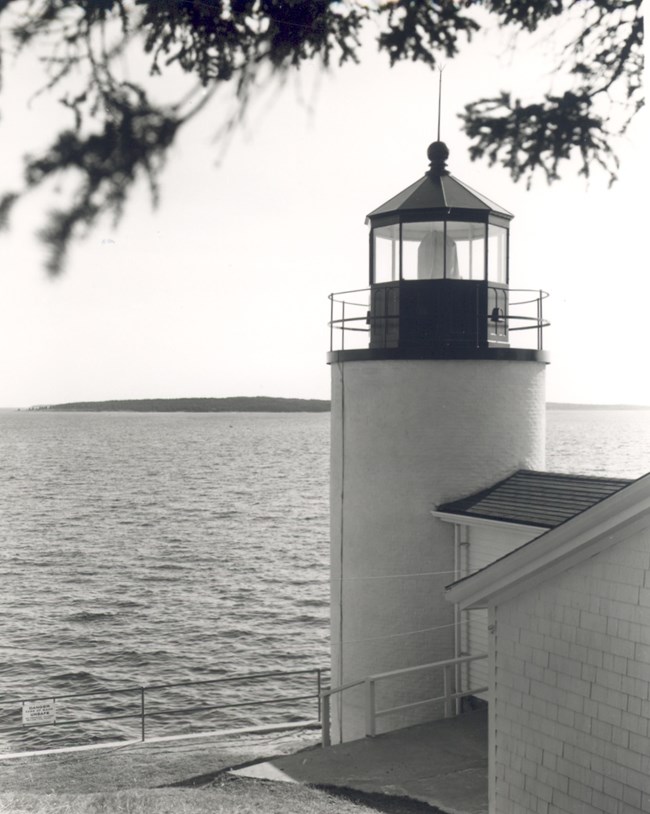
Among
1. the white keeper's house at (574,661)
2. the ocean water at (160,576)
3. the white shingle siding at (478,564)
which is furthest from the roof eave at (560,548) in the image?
the ocean water at (160,576)

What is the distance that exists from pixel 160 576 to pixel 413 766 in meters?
25.2

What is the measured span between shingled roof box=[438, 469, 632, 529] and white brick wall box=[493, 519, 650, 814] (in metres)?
3.24

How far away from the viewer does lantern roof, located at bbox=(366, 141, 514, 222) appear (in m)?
11.0

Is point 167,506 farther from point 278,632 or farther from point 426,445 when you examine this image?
point 426,445

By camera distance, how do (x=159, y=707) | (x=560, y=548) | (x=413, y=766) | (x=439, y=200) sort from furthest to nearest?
(x=159, y=707)
(x=439, y=200)
(x=413, y=766)
(x=560, y=548)

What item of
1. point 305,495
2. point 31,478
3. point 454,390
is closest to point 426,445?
point 454,390

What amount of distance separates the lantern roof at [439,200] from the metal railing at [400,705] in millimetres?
5528

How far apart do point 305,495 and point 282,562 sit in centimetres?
2145

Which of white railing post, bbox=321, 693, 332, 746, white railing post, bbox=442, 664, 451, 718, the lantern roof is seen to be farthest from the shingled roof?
the lantern roof

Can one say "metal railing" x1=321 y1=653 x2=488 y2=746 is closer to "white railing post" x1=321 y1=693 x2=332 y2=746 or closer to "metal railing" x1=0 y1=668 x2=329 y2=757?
"white railing post" x1=321 y1=693 x2=332 y2=746

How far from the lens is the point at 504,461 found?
11.2m

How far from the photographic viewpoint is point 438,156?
36.8ft

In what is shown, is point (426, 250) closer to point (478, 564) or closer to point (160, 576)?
point (478, 564)

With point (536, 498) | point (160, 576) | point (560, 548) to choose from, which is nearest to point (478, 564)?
point (536, 498)
